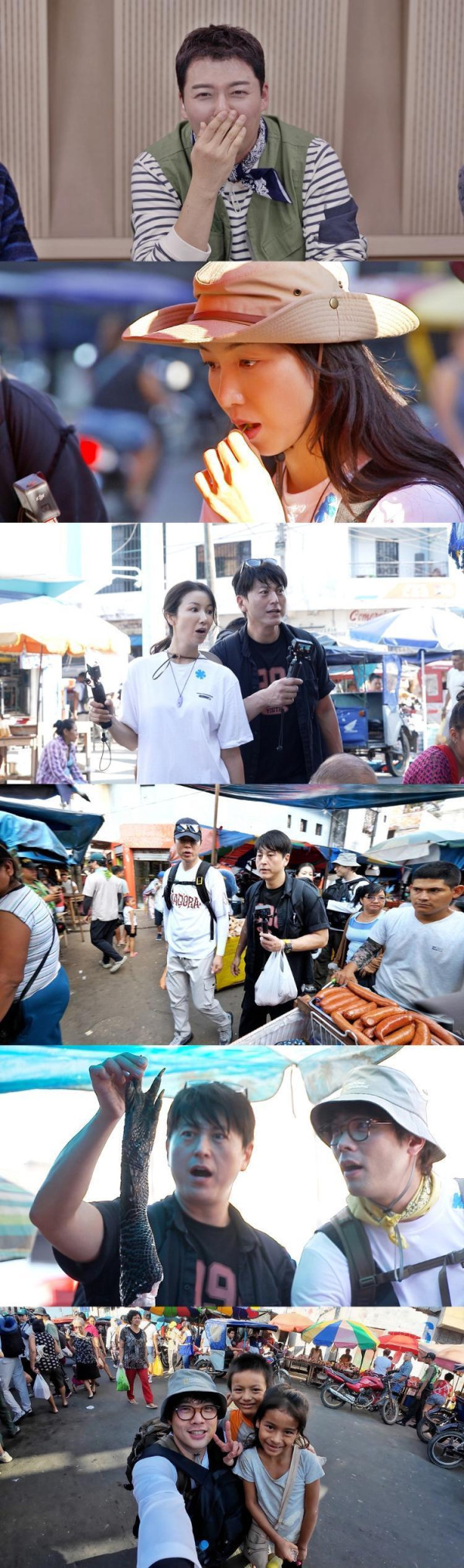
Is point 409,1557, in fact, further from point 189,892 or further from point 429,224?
point 429,224

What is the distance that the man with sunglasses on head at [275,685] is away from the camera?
1.68 m

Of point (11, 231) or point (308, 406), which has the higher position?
point (11, 231)

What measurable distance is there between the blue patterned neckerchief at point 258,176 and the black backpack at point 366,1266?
191 centimetres

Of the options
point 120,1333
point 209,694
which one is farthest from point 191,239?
point 120,1333

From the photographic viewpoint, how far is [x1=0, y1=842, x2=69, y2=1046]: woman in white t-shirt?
6.02 ft

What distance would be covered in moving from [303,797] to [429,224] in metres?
2.94

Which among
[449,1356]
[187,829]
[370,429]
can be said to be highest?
[370,429]

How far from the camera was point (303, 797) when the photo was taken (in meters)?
1.74

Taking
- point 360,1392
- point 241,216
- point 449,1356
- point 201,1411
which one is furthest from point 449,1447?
point 241,216

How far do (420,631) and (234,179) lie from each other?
97 cm

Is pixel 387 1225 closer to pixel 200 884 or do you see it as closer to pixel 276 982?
pixel 276 982

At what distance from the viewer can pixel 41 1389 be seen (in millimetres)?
3010

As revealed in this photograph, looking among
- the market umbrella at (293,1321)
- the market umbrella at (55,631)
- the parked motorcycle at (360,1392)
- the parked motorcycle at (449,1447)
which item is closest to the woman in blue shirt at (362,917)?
the market umbrella at (55,631)

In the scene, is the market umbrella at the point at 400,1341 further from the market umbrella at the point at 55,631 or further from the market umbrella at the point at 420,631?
the market umbrella at the point at 55,631
